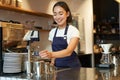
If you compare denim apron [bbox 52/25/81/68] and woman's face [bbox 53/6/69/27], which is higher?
woman's face [bbox 53/6/69/27]

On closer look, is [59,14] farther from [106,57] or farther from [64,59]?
[106,57]

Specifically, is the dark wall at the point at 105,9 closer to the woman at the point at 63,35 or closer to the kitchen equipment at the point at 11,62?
the woman at the point at 63,35

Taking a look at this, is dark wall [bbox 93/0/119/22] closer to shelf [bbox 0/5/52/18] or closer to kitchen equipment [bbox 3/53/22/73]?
shelf [bbox 0/5/52/18]

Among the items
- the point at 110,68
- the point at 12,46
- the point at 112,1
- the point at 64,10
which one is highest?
the point at 112,1

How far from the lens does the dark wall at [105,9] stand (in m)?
6.88

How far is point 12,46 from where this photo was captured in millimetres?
2006

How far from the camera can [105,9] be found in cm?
694

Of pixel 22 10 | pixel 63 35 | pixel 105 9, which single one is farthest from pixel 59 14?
pixel 105 9

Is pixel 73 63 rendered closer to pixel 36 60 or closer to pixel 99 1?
pixel 36 60

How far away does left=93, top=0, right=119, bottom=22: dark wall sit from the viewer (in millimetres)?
6875

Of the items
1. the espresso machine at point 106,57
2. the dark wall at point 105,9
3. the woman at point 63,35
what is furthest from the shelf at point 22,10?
the dark wall at point 105,9

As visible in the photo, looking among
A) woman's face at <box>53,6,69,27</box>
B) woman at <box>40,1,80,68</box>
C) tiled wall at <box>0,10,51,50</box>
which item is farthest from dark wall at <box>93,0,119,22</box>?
woman's face at <box>53,6,69,27</box>

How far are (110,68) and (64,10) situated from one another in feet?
2.25

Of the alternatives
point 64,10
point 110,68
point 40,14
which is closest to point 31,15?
point 40,14
